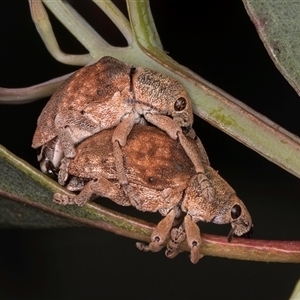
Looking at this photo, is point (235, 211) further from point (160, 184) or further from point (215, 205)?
point (160, 184)

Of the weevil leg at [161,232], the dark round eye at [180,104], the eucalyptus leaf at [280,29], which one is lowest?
the weevil leg at [161,232]

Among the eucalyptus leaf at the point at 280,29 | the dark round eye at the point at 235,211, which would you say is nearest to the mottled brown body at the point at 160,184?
the dark round eye at the point at 235,211

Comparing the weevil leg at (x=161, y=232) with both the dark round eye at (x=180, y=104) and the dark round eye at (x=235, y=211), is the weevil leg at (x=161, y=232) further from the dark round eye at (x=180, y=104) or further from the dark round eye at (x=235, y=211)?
the dark round eye at (x=180, y=104)

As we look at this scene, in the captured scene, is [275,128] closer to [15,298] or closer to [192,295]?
[192,295]

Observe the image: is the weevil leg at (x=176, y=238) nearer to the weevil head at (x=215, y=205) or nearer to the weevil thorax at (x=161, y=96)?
the weevil head at (x=215, y=205)

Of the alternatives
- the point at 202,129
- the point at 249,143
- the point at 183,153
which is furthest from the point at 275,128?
the point at 202,129

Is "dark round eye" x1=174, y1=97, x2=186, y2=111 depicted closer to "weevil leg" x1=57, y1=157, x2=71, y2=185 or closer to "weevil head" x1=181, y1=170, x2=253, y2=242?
"weevil head" x1=181, y1=170, x2=253, y2=242

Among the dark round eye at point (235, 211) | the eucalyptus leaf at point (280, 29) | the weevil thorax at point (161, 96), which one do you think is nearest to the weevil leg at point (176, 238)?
the dark round eye at point (235, 211)

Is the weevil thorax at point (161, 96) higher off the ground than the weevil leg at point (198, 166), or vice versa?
the weevil thorax at point (161, 96)
